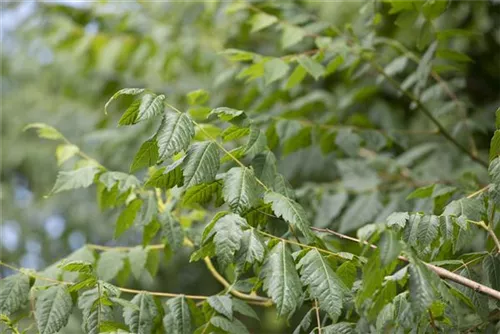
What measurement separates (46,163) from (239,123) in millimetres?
3371

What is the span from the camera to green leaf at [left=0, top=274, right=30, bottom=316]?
1514 mm

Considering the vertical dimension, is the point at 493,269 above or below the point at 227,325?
above

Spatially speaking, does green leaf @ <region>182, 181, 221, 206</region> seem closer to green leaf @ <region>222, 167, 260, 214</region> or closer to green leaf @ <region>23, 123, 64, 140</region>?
green leaf @ <region>222, 167, 260, 214</region>

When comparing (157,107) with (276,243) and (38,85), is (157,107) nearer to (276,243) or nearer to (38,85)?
(276,243)

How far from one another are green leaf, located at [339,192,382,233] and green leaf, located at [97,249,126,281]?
0.83 metres

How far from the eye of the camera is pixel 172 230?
168 cm

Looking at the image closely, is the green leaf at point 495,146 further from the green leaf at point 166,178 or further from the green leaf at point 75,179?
the green leaf at point 75,179

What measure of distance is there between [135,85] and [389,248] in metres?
3.33

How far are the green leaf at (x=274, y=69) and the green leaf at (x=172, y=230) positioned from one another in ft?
1.75

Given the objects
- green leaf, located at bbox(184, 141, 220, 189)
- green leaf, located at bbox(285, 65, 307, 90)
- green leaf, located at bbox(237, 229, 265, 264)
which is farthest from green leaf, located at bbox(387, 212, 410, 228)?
green leaf, located at bbox(285, 65, 307, 90)

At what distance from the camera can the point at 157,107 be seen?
53.1 inches

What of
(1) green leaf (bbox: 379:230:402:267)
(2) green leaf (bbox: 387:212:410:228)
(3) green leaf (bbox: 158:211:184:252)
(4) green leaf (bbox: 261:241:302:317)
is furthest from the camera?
(3) green leaf (bbox: 158:211:184:252)

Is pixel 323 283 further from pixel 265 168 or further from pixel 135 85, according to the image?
pixel 135 85

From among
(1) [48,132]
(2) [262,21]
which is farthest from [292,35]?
(1) [48,132]
